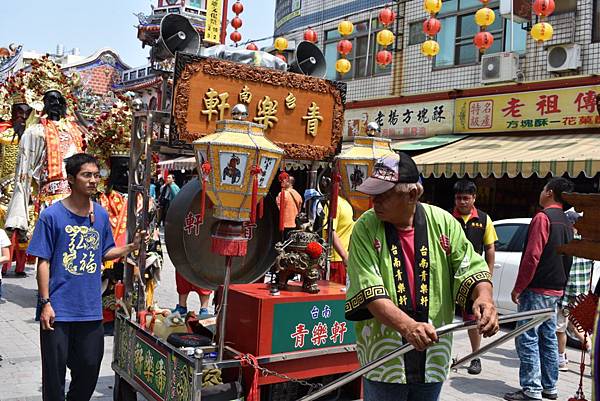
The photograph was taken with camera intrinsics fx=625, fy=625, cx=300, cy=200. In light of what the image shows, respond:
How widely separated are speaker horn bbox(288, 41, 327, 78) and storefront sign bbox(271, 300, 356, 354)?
76.4 inches

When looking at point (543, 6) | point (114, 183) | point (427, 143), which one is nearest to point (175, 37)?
point (114, 183)

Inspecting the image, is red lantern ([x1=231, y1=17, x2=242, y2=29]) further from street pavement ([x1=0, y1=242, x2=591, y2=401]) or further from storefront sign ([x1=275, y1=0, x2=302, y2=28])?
street pavement ([x1=0, y1=242, x2=591, y2=401])

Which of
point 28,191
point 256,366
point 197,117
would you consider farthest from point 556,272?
point 28,191

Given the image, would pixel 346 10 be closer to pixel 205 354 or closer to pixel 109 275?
pixel 109 275

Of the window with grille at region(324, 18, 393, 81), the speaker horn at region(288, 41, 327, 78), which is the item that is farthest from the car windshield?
the window with grille at region(324, 18, 393, 81)

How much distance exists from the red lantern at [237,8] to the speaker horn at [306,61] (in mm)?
11463

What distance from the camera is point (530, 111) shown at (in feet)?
39.0

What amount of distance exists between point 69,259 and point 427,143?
1058cm

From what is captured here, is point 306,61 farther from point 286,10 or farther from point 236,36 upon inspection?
point 286,10

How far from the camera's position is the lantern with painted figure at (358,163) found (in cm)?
504

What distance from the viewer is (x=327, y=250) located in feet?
17.3

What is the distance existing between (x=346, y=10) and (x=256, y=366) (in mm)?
14315

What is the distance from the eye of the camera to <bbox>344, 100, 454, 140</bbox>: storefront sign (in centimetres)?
1372

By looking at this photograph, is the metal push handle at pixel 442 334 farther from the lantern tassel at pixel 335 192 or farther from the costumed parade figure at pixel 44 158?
the costumed parade figure at pixel 44 158
